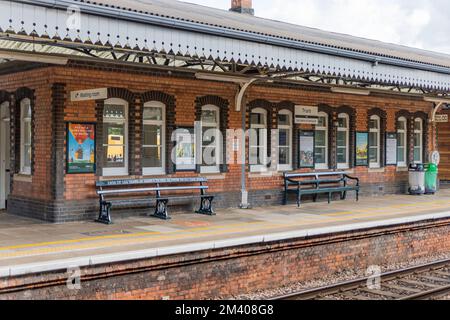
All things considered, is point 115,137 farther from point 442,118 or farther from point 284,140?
point 442,118

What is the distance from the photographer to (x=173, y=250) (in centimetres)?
939

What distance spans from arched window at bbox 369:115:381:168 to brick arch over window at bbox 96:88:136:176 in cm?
883

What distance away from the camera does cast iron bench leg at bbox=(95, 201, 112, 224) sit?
41.7ft

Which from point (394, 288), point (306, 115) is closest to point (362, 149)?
point (306, 115)

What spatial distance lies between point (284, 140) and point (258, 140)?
97 cm

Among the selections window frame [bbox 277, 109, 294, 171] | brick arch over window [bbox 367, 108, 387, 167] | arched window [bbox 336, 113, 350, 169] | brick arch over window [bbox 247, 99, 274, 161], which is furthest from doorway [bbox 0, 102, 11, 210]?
brick arch over window [bbox 367, 108, 387, 167]

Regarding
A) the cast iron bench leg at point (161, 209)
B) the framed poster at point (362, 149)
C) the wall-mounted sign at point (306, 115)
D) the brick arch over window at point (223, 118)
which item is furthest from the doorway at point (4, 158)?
the framed poster at point (362, 149)

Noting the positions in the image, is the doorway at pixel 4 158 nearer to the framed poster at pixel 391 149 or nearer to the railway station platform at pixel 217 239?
the railway station platform at pixel 217 239

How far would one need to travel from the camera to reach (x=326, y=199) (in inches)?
715

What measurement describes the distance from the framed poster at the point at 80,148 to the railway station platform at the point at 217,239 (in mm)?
1221

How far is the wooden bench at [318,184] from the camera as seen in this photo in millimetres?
16969

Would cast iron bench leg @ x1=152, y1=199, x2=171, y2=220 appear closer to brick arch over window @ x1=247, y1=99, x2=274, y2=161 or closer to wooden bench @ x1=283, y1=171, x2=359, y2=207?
brick arch over window @ x1=247, y1=99, x2=274, y2=161

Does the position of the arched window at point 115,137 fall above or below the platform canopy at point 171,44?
below

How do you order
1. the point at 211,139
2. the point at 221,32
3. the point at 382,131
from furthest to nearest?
the point at 382,131
the point at 211,139
the point at 221,32
